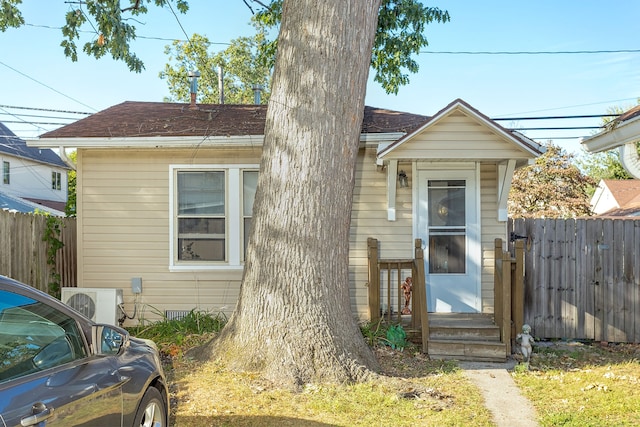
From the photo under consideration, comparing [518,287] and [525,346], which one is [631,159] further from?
[525,346]

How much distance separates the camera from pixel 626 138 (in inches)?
257

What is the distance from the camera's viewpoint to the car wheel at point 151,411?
132 inches

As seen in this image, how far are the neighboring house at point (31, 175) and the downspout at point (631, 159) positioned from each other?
24.9 metres

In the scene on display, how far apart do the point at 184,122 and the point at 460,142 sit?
4440 mm

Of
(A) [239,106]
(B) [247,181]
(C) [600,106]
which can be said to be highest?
(C) [600,106]

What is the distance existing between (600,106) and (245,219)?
29.3 metres

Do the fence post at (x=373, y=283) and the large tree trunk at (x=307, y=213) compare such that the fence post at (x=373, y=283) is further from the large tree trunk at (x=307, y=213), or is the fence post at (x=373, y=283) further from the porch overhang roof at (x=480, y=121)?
the large tree trunk at (x=307, y=213)

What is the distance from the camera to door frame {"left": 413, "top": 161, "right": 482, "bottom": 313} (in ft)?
26.6

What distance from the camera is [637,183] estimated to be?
27.7 metres

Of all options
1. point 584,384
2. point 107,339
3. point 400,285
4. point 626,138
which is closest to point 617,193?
point 626,138

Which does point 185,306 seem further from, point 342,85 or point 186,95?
point 186,95

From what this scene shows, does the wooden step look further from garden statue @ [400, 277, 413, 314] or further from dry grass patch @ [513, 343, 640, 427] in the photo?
garden statue @ [400, 277, 413, 314]

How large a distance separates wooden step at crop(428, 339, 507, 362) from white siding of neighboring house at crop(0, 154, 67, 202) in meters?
26.8

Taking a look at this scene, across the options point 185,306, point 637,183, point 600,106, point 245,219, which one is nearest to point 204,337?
point 185,306
